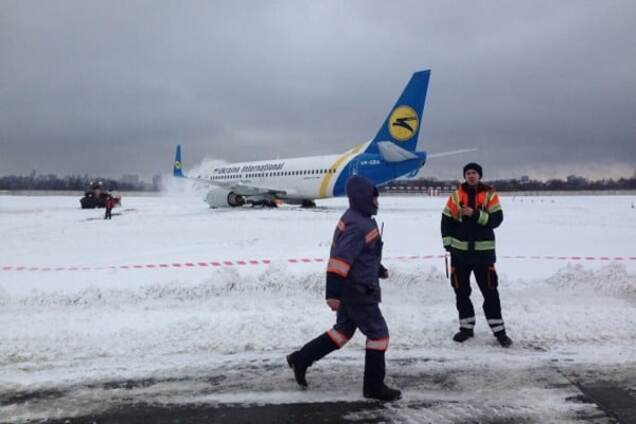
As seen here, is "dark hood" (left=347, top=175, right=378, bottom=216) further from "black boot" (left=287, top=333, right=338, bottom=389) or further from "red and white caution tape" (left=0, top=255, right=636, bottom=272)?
"red and white caution tape" (left=0, top=255, right=636, bottom=272)

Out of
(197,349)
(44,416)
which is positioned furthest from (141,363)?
(44,416)

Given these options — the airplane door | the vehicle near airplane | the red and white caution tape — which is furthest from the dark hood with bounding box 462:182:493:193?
the vehicle near airplane

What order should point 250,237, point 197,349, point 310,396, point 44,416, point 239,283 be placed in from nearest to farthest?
point 44,416 < point 310,396 < point 197,349 < point 239,283 < point 250,237

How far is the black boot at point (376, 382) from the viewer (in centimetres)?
403

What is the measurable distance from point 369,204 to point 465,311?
2.24 metres

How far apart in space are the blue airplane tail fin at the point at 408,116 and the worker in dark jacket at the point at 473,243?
19392 millimetres

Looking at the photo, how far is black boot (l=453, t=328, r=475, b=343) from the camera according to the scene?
218 inches

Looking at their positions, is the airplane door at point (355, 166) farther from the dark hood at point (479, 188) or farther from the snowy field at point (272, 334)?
the dark hood at point (479, 188)

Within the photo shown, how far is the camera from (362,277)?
4.09 m

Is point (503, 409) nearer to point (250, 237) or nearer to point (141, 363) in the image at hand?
point (141, 363)

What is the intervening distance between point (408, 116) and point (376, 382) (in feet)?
71.0

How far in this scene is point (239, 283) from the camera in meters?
7.91

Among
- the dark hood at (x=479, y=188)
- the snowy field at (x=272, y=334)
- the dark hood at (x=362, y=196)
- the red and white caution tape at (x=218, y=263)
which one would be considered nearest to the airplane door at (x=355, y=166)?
the snowy field at (x=272, y=334)

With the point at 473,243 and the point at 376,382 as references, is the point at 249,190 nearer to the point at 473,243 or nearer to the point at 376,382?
the point at 473,243
